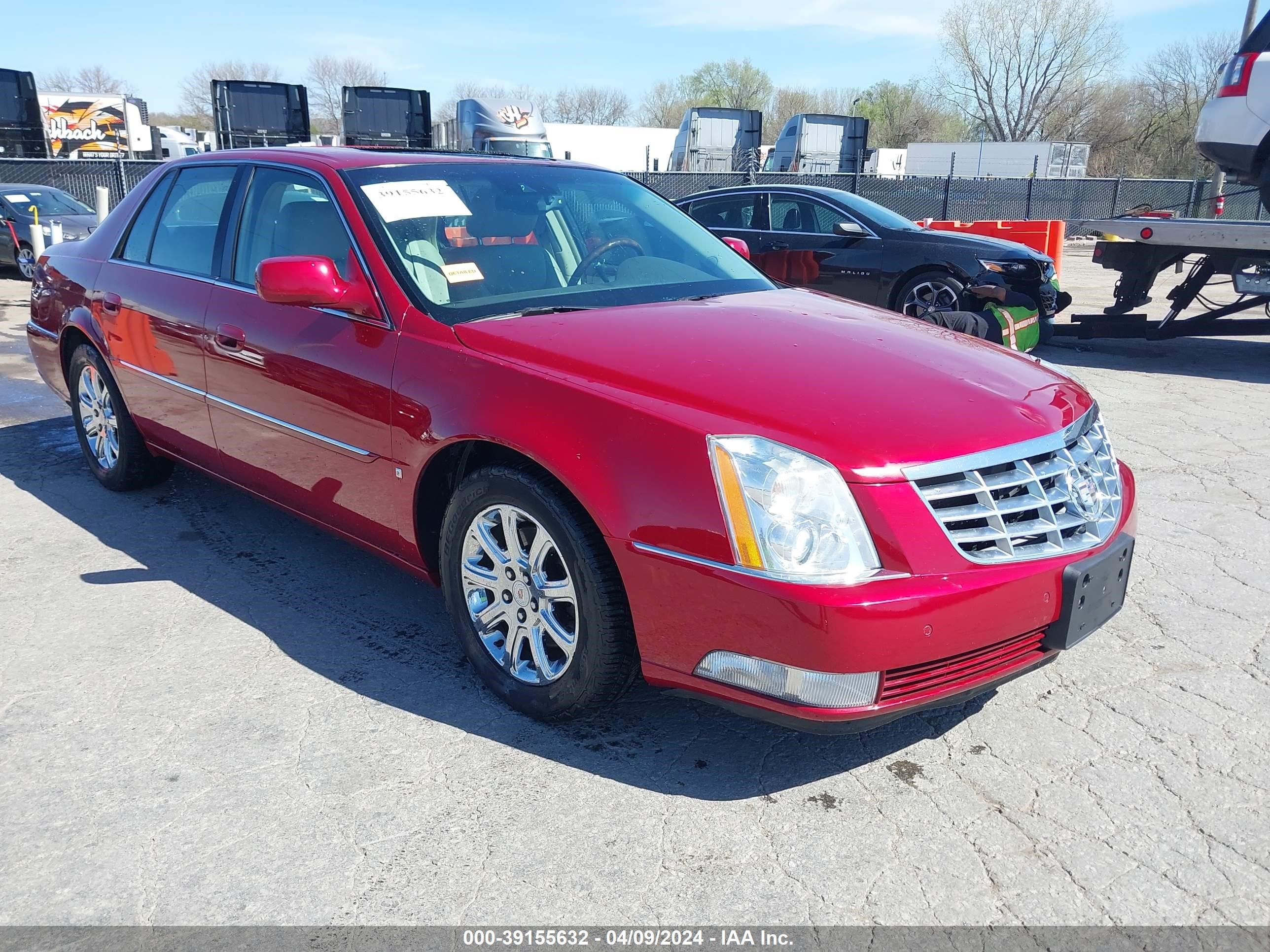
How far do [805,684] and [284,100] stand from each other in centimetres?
2420

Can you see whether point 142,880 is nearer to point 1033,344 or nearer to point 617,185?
point 617,185

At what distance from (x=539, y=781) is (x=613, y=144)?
4018 centimetres

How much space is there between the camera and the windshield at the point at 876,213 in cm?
1004

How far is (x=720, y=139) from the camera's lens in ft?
97.6

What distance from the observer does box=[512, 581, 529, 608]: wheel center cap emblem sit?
3.04 m

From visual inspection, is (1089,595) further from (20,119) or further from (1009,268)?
(20,119)

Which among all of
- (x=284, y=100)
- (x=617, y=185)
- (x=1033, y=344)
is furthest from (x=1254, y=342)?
(x=284, y=100)

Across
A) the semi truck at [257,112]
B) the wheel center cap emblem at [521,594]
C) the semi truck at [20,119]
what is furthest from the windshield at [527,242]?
the semi truck at [20,119]

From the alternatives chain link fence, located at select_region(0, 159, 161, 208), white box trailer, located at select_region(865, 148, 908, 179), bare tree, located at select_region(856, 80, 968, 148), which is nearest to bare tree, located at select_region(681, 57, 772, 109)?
bare tree, located at select_region(856, 80, 968, 148)

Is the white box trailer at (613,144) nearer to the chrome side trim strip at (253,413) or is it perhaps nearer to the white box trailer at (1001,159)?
the white box trailer at (1001,159)

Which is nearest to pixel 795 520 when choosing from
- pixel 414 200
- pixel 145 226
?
pixel 414 200

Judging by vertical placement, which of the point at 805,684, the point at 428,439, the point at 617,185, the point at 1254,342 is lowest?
the point at 1254,342

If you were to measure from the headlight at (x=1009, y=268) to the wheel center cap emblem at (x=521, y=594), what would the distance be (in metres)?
7.53

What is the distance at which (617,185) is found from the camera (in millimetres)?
4398
